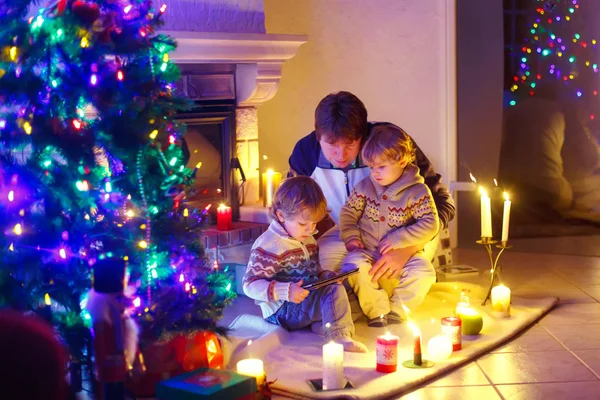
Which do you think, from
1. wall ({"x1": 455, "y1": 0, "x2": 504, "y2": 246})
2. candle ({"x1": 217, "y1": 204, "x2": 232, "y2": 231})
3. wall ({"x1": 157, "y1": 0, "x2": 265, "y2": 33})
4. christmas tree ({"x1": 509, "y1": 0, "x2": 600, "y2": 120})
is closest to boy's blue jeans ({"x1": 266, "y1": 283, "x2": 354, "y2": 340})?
candle ({"x1": 217, "y1": 204, "x2": 232, "y2": 231})

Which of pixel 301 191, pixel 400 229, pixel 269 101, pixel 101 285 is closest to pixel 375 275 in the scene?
pixel 400 229

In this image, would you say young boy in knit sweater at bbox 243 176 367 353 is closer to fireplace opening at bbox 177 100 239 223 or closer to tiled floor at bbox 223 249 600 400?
tiled floor at bbox 223 249 600 400

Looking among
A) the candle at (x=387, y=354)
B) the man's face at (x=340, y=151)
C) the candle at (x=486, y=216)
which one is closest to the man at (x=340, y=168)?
the man's face at (x=340, y=151)

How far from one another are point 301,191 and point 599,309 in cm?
145

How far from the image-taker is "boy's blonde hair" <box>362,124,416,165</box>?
357cm

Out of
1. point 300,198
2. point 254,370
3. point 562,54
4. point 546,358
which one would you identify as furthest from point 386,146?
point 562,54

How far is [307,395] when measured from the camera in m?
2.86

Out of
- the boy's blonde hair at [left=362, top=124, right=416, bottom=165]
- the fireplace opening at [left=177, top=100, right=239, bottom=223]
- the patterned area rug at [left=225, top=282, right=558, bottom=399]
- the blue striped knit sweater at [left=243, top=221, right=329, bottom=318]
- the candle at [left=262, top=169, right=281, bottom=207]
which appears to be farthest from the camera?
the candle at [left=262, top=169, right=281, bottom=207]

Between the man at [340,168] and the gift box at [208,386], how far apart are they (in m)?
1.12

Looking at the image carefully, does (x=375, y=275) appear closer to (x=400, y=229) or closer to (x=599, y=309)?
(x=400, y=229)

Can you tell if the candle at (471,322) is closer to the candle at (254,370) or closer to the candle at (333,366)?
the candle at (333,366)

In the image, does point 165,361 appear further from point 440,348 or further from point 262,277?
point 440,348

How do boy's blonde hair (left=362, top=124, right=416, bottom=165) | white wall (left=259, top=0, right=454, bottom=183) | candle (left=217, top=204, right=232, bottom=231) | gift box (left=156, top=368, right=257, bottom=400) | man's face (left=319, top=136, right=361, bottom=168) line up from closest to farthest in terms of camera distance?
gift box (left=156, top=368, right=257, bottom=400) < boy's blonde hair (left=362, top=124, right=416, bottom=165) < man's face (left=319, top=136, right=361, bottom=168) < candle (left=217, top=204, right=232, bottom=231) < white wall (left=259, top=0, right=454, bottom=183)

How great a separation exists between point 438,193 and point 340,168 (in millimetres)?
436
